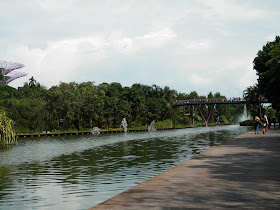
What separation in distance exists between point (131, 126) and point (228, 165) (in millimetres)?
88093

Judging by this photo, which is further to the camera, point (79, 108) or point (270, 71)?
point (79, 108)

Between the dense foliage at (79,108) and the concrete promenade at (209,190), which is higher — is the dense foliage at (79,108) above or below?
above

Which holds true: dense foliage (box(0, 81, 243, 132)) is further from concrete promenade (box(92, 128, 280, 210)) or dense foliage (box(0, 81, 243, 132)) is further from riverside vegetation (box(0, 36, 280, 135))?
concrete promenade (box(92, 128, 280, 210))

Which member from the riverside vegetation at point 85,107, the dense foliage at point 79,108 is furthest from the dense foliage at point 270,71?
the dense foliage at point 79,108

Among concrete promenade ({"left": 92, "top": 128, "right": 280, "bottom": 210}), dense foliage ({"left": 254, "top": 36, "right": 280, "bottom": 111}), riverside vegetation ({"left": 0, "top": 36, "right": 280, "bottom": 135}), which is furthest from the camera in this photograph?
riverside vegetation ({"left": 0, "top": 36, "right": 280, "bottom": 135})

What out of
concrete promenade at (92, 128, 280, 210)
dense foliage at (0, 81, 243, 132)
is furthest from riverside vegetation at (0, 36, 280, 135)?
concrete promenade at (92, 128, 280, 210)

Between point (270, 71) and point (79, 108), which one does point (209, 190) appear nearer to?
point (270, 71)

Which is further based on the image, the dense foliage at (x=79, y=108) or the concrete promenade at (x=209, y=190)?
the dense foliage at (x=79, y=108)

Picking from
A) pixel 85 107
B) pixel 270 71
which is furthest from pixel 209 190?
pixel 85 107

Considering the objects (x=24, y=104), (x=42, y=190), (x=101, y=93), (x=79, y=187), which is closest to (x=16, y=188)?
(x=42, y=190)

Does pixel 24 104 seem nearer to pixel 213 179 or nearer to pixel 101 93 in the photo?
pixel 101 93

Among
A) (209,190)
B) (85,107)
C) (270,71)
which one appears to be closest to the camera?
(209,190)

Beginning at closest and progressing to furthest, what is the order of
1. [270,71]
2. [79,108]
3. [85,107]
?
[270,71] < [79,108] < [85,107]

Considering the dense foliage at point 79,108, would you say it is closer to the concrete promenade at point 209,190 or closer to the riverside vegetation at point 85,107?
the riverside vegetation at point 85,107
